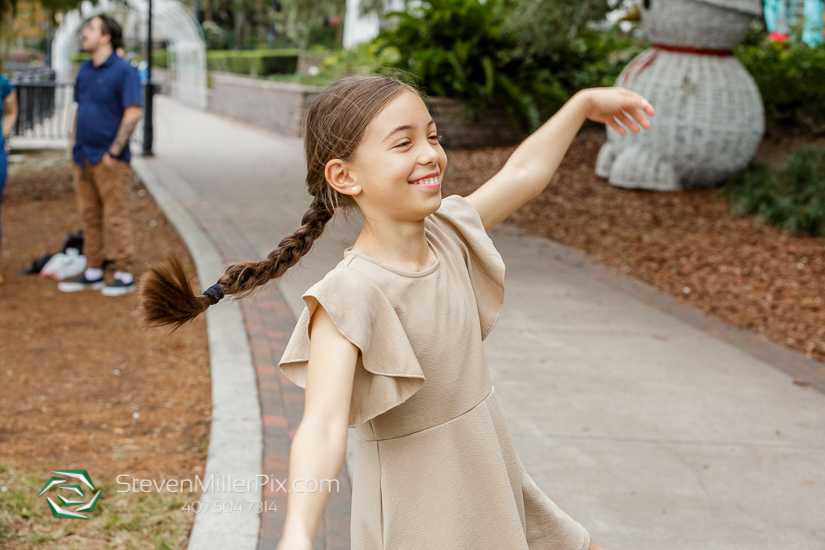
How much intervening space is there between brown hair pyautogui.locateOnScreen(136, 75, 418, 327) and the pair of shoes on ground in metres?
4.82

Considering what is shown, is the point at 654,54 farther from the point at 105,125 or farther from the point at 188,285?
the point at 188,285

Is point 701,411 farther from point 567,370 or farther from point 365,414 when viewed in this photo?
point 365,414

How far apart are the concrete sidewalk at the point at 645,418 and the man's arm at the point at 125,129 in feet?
5.00

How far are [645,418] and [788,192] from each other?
5528 mm

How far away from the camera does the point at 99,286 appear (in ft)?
21.5

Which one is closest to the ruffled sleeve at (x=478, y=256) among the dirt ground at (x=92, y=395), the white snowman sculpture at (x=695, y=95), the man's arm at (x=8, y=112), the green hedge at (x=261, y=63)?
the dirt ground at (x=92, y=395)

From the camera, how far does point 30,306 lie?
19.8ft

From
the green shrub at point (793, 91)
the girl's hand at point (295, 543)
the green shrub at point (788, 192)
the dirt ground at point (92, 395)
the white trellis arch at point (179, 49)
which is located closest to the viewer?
the girl's hand at point (295, 543)

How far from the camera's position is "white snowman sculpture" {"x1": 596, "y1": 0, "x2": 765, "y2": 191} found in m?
9.20

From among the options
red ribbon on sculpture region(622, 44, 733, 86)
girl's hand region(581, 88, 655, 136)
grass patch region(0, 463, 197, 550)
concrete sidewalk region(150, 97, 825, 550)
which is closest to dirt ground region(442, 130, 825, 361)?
concrete sidewalk region(150, 97, 825, 550)

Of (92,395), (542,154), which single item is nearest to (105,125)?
(92,395)

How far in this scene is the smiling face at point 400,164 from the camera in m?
1.76

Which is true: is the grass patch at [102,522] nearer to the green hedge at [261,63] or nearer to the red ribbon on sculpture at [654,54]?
the red ribbon on sculpture at [654,54]

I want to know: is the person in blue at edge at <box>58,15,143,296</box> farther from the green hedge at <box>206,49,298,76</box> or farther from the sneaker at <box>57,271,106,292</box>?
the green hedge at <box>206,49,298,76</box>
